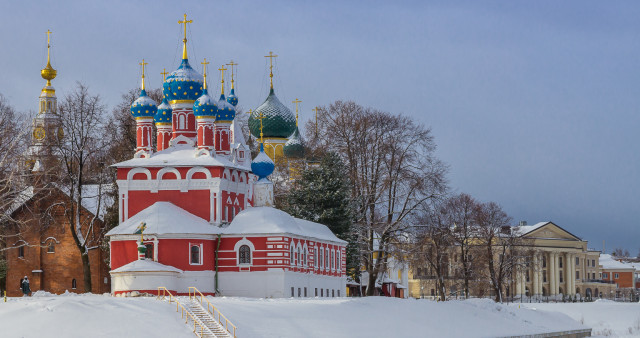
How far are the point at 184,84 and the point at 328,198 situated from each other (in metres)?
10.5

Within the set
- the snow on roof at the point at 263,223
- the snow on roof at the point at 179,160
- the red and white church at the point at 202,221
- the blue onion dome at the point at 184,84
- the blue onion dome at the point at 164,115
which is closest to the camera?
the red and white church at the point at 202,221

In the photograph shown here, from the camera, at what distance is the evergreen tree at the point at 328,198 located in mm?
62219

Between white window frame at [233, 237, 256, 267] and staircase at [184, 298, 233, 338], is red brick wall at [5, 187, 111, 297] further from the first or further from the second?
staircase at [184, 298, 233, 338]

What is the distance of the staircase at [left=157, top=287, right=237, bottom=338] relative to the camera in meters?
39.0

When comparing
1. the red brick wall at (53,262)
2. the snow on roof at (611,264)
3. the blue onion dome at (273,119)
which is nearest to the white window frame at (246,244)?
the red brick wall at (53,262)

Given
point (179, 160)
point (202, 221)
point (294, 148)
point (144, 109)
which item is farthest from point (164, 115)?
point (294, 148)

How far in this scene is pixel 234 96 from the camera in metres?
69.0

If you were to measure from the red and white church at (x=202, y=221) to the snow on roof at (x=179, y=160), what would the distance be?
0.05 m

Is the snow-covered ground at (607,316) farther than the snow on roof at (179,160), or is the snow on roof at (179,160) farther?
the snow-covered ground at (607,316)

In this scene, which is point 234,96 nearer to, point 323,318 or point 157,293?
point 157,293

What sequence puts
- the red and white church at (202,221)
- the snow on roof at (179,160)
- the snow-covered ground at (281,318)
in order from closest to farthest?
the snow-covered ground at (281,318) → the red and white church at (202,221) → the snow on roof at (179,160)

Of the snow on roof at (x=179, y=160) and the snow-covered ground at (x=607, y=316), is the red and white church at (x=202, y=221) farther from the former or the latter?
the snow-covered ground at (x=607, y=316)

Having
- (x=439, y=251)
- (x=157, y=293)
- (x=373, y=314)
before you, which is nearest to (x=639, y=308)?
(x=439, y=251)

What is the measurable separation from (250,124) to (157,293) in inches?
1066
